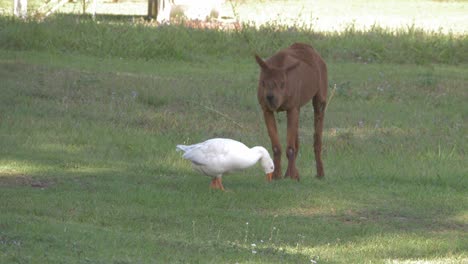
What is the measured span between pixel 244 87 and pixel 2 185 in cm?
681

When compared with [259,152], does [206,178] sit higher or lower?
lower

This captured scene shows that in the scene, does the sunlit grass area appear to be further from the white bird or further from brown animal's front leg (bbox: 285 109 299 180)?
the white bird

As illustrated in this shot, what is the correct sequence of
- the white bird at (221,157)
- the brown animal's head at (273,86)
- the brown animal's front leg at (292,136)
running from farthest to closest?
the brown animal's front leg at (292,136)
the brown animal's head at (273,86)
the white bird at (221,157)

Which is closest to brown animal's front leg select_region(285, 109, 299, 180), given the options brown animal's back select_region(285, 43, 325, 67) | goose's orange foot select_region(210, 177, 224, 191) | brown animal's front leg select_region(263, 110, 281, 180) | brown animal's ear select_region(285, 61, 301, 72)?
brown animal's front leg select_region(263, 110, 281, 180)

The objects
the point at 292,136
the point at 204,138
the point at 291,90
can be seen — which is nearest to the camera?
the point at 291,90

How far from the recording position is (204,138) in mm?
12594

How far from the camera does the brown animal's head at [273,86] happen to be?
962 centimetres

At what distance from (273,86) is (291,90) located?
28 centimetres

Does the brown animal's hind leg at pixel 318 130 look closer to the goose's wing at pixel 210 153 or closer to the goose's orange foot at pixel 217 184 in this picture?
the goose's orange foot at pixel 217 184

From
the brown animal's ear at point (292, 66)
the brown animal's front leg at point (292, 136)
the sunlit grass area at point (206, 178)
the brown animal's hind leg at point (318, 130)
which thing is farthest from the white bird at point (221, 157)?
the brown animal's hind leg at point (318, 130)

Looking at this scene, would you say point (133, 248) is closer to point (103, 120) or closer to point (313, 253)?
point (313, 253)

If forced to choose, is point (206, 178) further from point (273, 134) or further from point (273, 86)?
point (273, 86)

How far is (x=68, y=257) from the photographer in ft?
22.1

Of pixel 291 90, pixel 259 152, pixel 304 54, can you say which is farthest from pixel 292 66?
pixel 259 152
